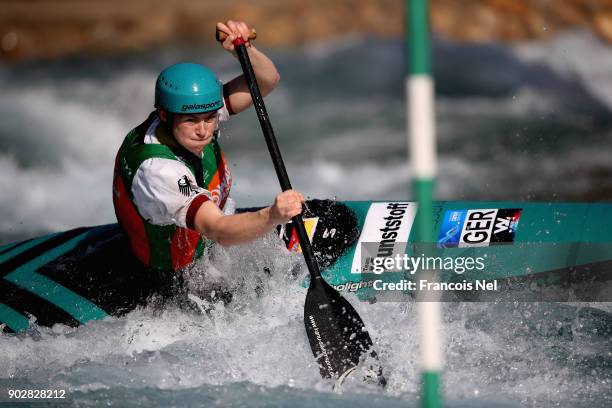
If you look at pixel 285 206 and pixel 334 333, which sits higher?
pixel 285 206

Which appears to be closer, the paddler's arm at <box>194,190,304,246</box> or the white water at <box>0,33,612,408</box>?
the paddler's arm at <box>194,190,304,246</box>

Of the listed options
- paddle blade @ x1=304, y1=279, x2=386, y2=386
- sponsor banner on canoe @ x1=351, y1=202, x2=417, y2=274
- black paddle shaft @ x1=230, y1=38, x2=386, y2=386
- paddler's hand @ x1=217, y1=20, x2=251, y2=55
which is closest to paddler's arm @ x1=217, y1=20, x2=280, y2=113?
paddler's hand @ x1=217, y1=20, x2=251, y2=55

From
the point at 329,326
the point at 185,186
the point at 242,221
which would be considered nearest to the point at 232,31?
the point at 185,186

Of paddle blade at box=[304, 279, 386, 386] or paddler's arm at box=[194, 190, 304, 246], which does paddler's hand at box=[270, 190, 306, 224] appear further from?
paddle blade at box=[304, 279, 386, 386]

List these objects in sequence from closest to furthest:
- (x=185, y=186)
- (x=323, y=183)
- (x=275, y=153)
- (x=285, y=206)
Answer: (x=285, y=206)
(x=185, y=186)
(x=275, y=153)
(x=323, y=183)

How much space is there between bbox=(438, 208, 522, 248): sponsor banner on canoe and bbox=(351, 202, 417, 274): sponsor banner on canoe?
15cm

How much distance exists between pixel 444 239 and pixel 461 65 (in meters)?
5.29

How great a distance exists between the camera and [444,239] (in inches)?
142

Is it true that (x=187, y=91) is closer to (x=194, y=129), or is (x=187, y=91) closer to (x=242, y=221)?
(x=194, y=129)

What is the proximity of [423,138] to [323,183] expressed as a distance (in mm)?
5243

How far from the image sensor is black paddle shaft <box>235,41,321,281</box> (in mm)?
3199

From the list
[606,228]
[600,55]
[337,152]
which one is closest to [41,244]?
[606,228]

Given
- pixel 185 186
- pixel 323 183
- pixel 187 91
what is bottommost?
pixel 323 183

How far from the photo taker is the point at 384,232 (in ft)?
12.0
